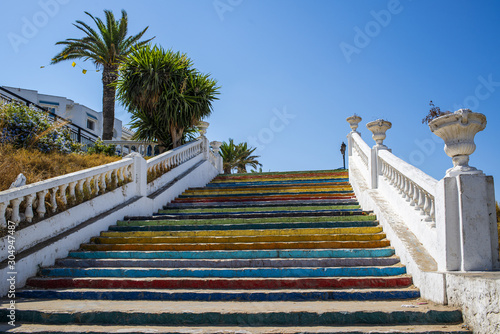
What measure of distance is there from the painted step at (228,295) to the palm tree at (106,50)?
1472 centimetres

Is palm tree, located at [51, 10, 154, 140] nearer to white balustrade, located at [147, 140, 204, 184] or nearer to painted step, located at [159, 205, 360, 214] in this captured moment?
white balustrade, located at [147, 140, 204, 184]

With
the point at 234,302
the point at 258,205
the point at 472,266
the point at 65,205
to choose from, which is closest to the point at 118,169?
the point at 65,205

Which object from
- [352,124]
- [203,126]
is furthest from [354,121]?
[203,126]

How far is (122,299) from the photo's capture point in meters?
4.68

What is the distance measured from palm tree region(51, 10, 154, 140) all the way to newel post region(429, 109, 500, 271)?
16.9m

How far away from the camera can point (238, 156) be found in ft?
96.6

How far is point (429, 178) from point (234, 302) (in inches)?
110

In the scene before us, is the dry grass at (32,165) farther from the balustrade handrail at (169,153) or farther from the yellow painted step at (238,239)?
the yellow painted step at (238,239)

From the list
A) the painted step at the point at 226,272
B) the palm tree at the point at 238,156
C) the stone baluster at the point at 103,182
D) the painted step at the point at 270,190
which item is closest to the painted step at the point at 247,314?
the painted step at the point at 226,272

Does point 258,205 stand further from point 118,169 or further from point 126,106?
point 126,106

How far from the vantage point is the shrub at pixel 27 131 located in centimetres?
937

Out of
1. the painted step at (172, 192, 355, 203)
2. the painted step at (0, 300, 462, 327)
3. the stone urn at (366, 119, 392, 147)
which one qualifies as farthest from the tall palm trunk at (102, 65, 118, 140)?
the painted step at (0, 300, 462, 327)

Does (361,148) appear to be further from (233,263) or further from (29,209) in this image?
(29,209)

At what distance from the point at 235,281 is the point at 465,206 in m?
2.70
